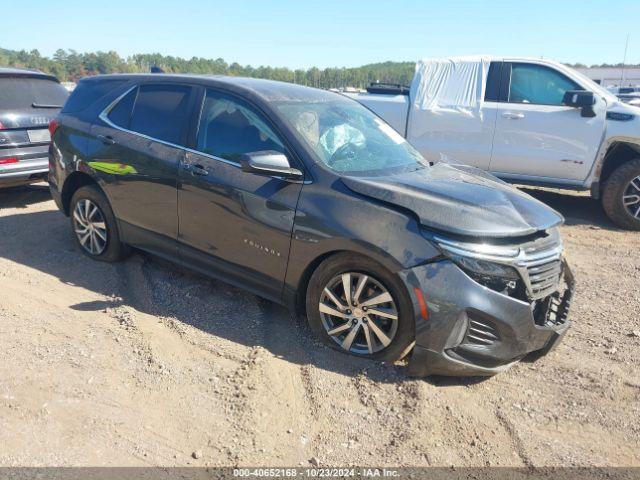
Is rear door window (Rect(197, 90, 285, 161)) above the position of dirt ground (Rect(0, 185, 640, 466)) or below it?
above

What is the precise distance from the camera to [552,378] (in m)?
3.46

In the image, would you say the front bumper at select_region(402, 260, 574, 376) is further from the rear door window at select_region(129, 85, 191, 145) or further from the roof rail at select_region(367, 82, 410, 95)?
the roof rail at select_region(367, 82, 410, 95)

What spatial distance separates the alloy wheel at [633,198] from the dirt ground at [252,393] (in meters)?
2.82

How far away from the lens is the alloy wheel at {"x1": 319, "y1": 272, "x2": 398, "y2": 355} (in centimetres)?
334

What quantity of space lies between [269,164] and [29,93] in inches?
208

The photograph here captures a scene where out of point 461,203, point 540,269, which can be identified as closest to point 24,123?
point 461,203

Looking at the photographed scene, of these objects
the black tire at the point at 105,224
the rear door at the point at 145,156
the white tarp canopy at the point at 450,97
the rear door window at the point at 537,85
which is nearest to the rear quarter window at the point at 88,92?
the rear door at the point at 145,156

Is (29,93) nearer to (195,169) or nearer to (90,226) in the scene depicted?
(90,226)

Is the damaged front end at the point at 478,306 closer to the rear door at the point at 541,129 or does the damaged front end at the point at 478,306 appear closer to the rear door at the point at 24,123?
the rear door at the point at 541,129

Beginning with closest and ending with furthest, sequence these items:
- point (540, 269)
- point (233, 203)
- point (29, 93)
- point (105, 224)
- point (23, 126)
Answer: point (540, 269)
point (233, 203)
point (105, 224)
point (23, 126)
point (29, 93)

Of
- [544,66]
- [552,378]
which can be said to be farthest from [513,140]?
[552,378]

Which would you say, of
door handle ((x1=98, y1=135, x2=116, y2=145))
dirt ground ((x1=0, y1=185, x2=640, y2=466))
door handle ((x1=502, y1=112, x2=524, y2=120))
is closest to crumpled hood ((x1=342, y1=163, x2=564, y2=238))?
dirt ground ((x1=0, y1=185, x2=640, y2=466))

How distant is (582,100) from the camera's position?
6.79 meters

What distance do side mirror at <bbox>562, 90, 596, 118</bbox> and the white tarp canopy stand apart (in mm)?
1128
